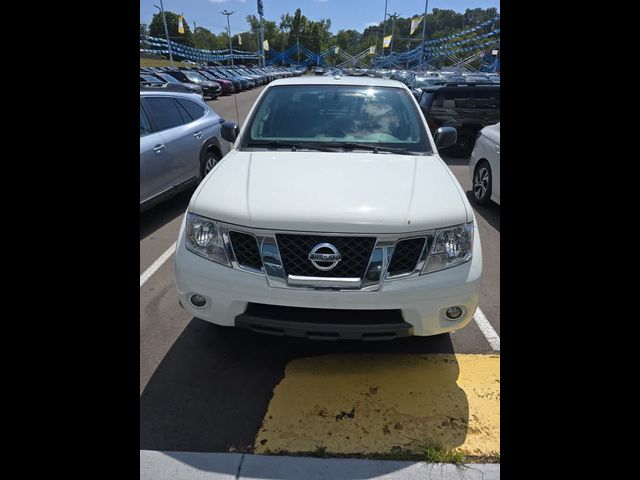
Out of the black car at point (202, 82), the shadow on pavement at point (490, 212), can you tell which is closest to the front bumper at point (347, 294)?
the shadow on pavement at point (490, 212)

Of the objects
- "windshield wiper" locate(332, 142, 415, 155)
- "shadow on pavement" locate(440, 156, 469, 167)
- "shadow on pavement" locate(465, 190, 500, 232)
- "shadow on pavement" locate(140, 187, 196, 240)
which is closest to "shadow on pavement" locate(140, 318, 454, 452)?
"windshield wiper" locate(332, 142, 415, 155)

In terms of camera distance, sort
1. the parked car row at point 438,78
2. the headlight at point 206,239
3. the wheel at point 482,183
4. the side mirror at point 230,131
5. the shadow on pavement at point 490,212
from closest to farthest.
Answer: the headlight at point 206,239
the side mirror at point 230,131
the shadow on pavement at point 490,212
the wheel at point 482,183
the parked car row at point 438,78

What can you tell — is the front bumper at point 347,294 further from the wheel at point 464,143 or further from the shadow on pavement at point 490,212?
the wheel at point 464,143

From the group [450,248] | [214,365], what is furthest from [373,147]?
[214,365]

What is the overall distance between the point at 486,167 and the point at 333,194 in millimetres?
4296

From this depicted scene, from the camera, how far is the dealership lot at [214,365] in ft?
7.34

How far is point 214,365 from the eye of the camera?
2.71 m

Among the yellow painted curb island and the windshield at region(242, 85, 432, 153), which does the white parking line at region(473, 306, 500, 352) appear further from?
the windshield at region(242, 85, 432, 153)

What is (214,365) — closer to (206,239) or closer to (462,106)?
(206,239)

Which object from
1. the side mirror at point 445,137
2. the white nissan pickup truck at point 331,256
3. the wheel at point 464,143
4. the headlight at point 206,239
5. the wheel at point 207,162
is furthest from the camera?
the wheel at point 464,143

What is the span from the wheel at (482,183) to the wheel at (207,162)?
408cm
